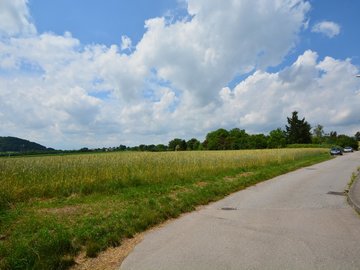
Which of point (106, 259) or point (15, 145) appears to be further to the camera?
point (15, 145)

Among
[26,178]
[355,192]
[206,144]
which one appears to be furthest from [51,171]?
[206,144]

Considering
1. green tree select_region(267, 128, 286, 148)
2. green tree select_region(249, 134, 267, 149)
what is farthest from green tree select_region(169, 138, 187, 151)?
green tree select_region(267, 128, 286, 148)

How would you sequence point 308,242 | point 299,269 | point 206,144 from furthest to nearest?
point 206,144 < point 308,242 < point 299,269

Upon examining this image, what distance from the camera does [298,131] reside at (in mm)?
115000

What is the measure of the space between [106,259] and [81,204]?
4366 mm

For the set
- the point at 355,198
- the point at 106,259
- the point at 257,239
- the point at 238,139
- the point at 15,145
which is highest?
the point at 238,139

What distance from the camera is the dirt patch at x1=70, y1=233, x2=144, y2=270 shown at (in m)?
5.28

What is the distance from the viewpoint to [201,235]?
261 inches

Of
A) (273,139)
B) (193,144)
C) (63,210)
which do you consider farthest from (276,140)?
(63,210)

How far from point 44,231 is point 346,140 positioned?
127m

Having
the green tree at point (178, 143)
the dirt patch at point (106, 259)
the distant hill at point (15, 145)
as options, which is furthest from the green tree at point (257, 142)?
the dirt patch at point (106, 259)

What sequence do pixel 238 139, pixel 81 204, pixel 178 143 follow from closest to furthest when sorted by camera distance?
pixel 81 204, pixel 238 139, pixel 178 143

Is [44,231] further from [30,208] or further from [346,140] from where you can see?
[346,140]

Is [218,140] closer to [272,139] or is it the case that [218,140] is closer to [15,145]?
[272,139]
